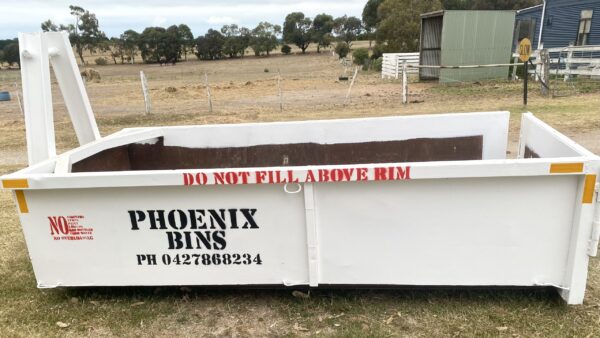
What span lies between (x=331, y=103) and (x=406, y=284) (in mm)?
13057

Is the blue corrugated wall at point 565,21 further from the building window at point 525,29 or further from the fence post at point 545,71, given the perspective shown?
the fence post at point 545,71

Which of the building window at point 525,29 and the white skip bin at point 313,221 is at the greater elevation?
the building window at point 525,29

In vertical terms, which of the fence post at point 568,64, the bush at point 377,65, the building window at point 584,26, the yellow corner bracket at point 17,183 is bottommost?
the bush at point 377,65

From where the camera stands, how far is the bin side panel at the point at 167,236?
2.98 meters

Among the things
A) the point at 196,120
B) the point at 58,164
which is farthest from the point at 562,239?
the point at 196,120

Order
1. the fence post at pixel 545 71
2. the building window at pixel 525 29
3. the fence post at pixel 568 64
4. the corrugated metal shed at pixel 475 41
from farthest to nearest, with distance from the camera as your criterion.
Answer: the building window at pixel 525 29, the corrugated metal shed at pixel 475 41, the fence post at pixel 568 64, the fence post at pixel 545 71

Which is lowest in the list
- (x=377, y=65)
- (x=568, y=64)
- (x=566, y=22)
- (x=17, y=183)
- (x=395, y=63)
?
(x=377, y=65)

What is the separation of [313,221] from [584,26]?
2401 centimetres

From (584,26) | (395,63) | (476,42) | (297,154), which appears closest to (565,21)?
(584,26)

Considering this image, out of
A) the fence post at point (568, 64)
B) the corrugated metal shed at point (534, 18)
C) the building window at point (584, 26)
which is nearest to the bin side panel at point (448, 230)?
the fence post at point (568, 64)

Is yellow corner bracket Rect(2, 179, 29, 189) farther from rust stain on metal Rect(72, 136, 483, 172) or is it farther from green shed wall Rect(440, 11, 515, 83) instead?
green shed wall Rect(440, 11, 515, 83)

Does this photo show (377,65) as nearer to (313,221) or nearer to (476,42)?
(476,42)

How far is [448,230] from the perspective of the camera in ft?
9.51

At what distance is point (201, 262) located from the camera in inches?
125
